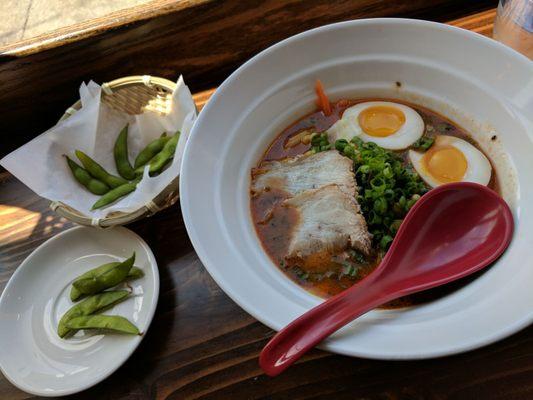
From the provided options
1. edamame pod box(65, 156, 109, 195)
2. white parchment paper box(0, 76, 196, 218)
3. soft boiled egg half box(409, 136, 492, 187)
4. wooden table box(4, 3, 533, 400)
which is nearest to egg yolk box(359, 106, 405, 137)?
soft boiled egg half box(409, 136, 492, 187)

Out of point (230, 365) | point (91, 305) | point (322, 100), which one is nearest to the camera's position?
point (230, 365)

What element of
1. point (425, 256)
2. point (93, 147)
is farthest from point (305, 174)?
point (93, 147)

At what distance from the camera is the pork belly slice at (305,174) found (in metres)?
1.60

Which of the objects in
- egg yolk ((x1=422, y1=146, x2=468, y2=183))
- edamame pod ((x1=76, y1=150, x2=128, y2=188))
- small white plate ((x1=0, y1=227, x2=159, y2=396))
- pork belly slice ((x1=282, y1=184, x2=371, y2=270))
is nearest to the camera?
small white plate ((x1=0, y1=227, x2=159, y2=396))

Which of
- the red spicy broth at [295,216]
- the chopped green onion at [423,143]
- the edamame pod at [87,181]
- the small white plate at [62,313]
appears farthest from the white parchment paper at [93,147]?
the chopped green onion at [423,143]

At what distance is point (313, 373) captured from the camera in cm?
124

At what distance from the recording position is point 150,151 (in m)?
1.88

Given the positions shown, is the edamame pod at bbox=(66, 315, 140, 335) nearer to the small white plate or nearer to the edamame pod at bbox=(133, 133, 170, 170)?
the small white plate

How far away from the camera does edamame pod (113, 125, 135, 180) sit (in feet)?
6.19

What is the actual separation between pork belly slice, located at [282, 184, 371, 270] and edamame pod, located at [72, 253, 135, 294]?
554 millimetres

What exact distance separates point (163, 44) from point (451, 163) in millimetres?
1312

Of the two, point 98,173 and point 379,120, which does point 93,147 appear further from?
point 379,120

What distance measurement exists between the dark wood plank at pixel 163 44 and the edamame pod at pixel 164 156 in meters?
0.41

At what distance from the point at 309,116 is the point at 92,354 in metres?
1.17
